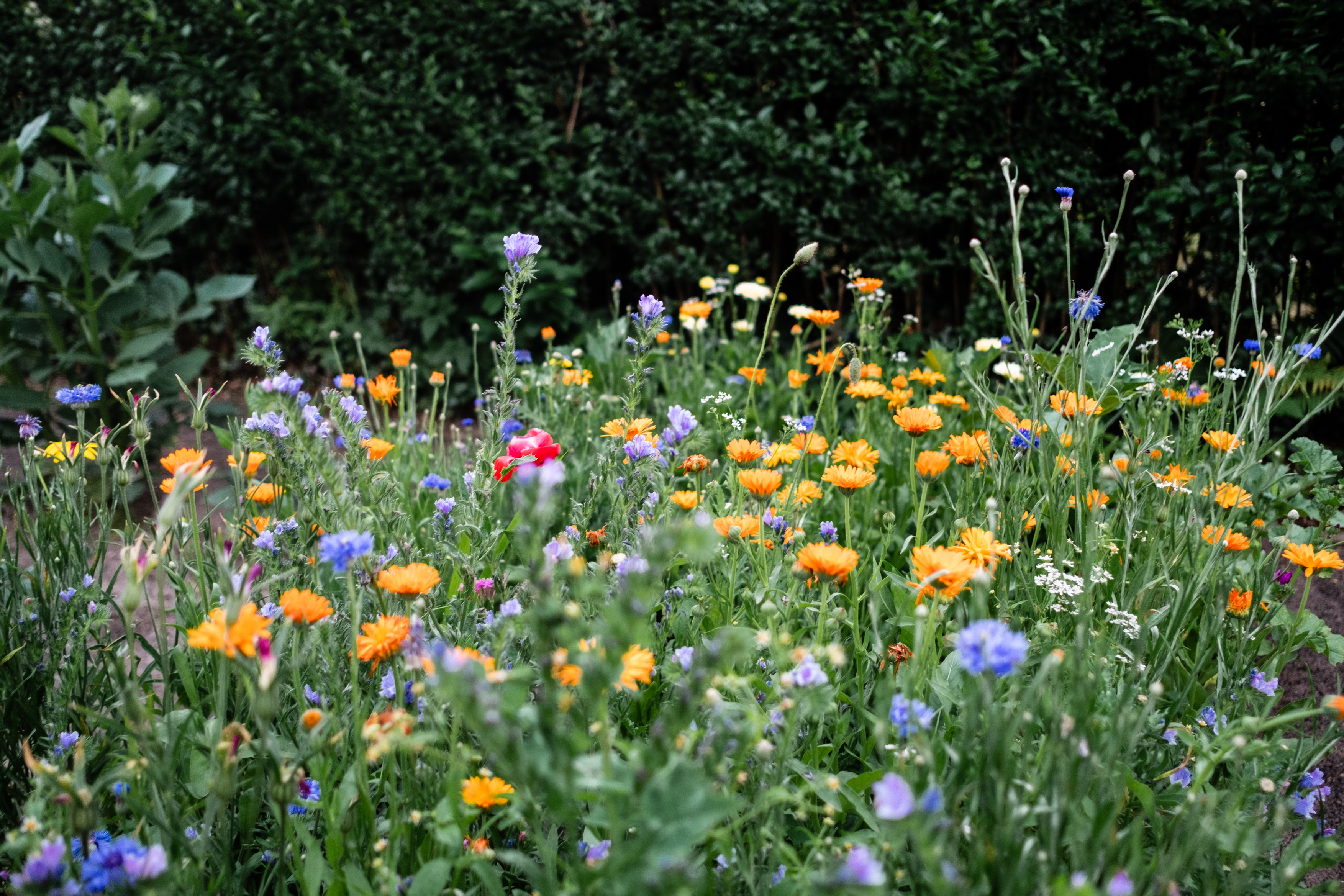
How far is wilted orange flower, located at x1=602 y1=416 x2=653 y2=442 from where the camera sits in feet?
4.97

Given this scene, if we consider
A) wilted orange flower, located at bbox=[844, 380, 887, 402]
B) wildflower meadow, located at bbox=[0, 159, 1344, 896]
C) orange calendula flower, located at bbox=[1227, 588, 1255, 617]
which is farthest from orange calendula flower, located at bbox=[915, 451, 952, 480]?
orange calendula flower, located at bbox=[1227, 588, 1255, 617]

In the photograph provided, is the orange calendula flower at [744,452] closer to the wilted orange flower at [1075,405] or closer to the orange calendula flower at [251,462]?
the wilted orange flower at [1075,405]

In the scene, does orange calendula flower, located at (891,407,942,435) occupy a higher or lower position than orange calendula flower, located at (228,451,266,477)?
higher

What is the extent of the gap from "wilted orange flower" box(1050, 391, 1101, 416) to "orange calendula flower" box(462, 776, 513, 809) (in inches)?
43.3

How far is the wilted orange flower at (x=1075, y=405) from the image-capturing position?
1474 mm

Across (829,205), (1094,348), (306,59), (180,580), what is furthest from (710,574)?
(306,59)

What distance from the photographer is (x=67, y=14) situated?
469cm

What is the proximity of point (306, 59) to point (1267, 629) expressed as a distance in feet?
14.6

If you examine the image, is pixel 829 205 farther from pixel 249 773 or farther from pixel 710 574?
pixel 249 773

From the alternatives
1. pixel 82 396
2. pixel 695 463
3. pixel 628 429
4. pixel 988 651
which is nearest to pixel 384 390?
pixel 82 396

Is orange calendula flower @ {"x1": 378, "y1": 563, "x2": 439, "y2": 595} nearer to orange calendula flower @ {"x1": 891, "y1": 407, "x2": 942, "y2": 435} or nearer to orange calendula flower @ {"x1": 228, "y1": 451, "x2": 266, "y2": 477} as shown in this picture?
orange calendula flower @ {"x1": 228, "y1": 451, "x2": 266, "y2": 477}

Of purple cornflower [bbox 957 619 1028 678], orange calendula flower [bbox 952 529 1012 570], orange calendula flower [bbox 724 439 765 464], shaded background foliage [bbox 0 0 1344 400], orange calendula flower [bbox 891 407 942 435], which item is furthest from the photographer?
shaded background foliage [bbox 0 0 1344 400]

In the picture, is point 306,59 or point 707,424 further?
point 306,59

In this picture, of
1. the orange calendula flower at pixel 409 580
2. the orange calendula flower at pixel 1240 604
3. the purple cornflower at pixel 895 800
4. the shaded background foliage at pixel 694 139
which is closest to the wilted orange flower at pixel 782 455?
the orange calendula flower at pixel 409 580
